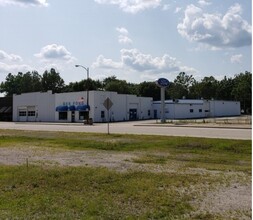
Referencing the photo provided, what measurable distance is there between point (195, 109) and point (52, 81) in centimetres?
7445

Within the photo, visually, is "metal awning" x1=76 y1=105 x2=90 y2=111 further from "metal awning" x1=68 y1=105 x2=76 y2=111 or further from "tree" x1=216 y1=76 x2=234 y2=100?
"tree" x1=216 y1=76 x2=234 y2=100

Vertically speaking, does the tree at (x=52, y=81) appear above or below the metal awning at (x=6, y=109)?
above

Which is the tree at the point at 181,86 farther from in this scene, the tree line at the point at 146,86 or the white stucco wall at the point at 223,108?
the white stucco wall at the point at 223,108

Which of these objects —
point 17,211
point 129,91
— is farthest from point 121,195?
point 129,91

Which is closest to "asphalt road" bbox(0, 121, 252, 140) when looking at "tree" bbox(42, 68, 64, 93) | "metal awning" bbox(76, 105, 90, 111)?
"metal awning" bbox(76, 105, 90, 111)

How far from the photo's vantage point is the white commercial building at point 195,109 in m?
90.0

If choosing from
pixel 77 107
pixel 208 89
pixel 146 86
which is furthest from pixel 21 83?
pixel 77 107

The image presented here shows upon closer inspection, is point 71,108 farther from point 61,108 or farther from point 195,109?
point 195,109

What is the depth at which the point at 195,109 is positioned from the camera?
95.6m

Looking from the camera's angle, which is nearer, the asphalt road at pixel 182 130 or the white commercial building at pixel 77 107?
the asphalt road at pixel 182 130

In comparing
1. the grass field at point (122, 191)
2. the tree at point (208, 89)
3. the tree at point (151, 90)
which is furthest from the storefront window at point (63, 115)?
the tree at point (208, 89)

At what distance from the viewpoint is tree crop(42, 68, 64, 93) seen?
154m

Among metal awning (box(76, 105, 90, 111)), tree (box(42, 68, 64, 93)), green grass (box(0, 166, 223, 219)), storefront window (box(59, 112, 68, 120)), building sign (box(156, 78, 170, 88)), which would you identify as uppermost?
tree (box(42, 68, 64, 93))

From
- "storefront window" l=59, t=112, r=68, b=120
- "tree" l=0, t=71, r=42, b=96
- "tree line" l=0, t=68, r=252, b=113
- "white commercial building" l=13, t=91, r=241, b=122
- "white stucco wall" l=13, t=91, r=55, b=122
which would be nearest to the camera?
"white commercial building" l=13, t=91, r=241, b=122
